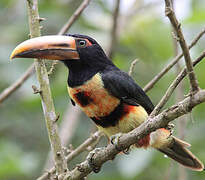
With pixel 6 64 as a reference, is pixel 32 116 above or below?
below

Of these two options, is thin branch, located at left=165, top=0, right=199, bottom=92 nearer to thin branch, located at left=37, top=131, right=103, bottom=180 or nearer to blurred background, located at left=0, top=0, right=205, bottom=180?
thin branch, located at left=37, top=131, right=103, bottom=180

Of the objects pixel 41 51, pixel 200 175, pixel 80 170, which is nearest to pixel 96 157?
pixel 80 170

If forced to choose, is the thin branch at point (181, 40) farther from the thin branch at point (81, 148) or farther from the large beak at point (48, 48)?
the thin branch at point (81, 148)

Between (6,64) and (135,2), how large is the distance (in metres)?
1.63

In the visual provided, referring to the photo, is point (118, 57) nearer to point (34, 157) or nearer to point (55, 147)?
point (34, 157)

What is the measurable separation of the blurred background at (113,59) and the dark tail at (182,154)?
160 millimetres

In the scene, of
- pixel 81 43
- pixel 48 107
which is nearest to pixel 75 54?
pixel 81 43

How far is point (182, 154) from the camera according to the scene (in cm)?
406

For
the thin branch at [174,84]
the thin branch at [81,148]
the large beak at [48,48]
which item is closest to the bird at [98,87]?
the large beak at [48,48]

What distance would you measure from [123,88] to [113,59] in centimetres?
136

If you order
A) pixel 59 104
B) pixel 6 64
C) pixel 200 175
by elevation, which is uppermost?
pixel 6 64

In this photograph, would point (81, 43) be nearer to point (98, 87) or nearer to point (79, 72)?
point (79, 72)

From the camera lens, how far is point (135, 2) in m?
5.23

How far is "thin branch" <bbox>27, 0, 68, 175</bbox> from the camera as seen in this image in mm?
3117
